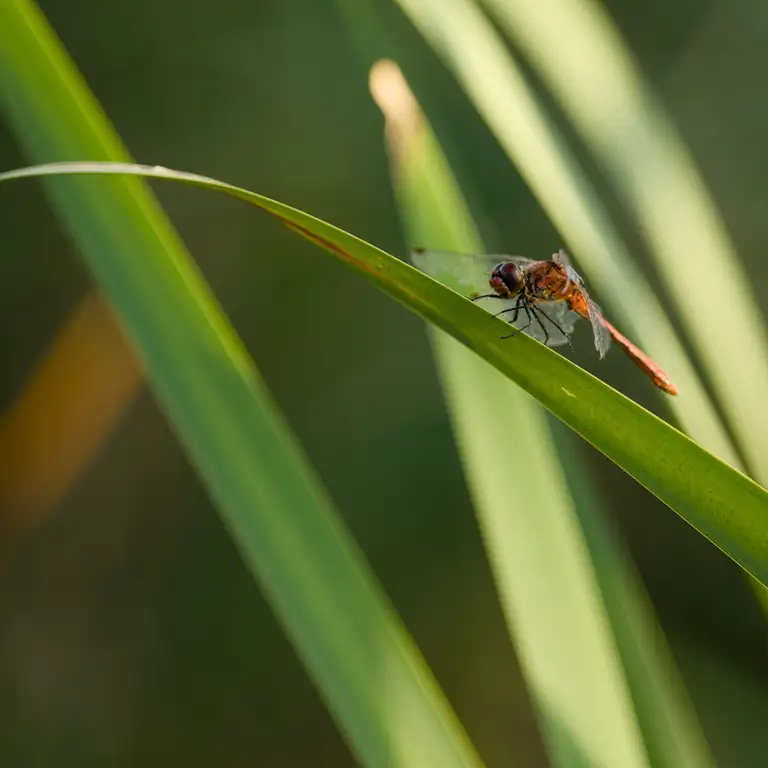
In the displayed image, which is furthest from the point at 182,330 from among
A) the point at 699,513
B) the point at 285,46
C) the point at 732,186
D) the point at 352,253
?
the point at 732,186

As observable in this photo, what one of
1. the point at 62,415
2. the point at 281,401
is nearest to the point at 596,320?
the point at 281,401

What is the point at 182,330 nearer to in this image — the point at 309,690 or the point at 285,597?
the point at 285,597

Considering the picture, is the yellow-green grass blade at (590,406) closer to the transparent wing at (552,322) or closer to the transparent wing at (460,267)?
the transparent wing at (460,267)

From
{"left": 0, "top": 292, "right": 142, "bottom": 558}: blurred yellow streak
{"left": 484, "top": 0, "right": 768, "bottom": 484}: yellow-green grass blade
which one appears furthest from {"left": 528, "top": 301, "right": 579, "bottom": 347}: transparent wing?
{"left": 0, "top": 292, "right": 142, "bottom": 558}: blurred yellow streak

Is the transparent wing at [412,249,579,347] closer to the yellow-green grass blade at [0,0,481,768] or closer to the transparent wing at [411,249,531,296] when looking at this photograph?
the transparent wing at [411,249,531,296]

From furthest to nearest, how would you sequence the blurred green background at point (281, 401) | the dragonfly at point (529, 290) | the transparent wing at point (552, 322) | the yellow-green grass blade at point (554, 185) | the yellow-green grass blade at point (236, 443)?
the blurred green background at point (281, 401) → the transparent wing at point (552, 322) → the dragonfly at point (529, 290) → the yellow-green grass blade at point (554, 185) → the yellow-green grass blade at point (236, 443)

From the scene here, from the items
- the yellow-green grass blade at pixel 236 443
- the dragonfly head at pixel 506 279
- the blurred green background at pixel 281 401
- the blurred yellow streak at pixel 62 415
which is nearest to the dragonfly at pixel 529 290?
the dragonfly head at pixel 506 279

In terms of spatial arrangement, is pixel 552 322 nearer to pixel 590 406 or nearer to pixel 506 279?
pixel 506 279
